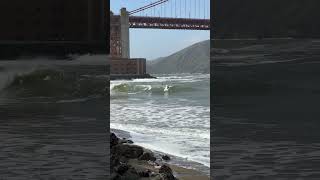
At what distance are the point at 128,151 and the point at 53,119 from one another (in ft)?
15.5

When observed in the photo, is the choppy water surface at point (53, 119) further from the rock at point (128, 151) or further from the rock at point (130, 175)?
the rock at point (128, 151)

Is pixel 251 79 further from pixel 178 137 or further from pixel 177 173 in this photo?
pixel 178 137

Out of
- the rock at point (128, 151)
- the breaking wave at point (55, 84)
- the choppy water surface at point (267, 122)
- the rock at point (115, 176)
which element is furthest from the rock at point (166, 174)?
the breaking wave at point (55, 84)

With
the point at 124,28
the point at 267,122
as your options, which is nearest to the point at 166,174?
the point at 267,122

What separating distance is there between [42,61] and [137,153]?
4.75 meters

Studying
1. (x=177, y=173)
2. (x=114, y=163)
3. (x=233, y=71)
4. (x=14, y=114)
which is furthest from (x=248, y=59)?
(x=177, y=173)

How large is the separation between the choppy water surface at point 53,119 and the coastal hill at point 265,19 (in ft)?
2.65

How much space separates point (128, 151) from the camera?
779 cm

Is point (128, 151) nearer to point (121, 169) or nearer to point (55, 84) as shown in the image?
point (121, 169)

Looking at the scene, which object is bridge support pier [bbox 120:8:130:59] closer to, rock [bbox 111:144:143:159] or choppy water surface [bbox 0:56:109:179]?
rock [bbox 111:144:143:159]

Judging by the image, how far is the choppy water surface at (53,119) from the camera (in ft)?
10.2

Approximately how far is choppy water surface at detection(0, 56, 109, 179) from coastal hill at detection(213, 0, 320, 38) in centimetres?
81

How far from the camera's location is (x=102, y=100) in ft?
10.3

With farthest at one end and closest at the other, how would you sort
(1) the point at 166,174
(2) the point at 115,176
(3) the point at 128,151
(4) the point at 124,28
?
(4) the point at 124,28 → (3) the point at 128,151 → (1) the point at 166,174 → (2) the point at 115,176
